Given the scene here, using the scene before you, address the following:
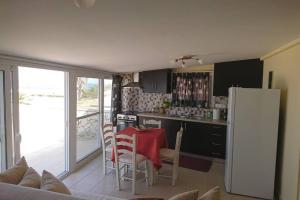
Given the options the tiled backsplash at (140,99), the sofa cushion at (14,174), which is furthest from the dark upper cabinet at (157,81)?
the sofa cushion at (14,174)

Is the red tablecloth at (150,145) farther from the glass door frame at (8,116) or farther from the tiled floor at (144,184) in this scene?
the glass door frame at (8,116)

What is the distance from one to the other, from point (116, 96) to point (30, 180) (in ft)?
13.6

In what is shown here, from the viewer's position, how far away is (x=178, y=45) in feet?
9.16

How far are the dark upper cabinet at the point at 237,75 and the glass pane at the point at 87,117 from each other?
278cm

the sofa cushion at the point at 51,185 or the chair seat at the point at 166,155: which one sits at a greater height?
the sofa cushion at the point at 51,185

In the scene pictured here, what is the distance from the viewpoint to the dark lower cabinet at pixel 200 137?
4.90 metres

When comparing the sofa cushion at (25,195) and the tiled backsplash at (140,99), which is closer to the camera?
the sofa cushion at (25,195)

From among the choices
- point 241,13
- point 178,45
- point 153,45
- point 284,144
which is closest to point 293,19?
point 241,13

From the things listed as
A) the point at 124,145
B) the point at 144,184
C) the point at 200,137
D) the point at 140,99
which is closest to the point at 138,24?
the point at 124,145

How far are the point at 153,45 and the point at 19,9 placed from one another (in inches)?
63.3

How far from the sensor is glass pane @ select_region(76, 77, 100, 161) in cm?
458

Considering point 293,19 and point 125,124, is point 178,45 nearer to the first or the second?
point 293,19

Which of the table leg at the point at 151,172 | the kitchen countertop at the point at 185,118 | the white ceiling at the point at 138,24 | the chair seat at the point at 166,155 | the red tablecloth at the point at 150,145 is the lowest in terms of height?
the table leg at the point at 151,172

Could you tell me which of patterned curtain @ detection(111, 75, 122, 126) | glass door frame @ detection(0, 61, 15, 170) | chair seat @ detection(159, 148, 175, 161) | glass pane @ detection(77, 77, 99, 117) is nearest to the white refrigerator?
chair seat @ detection(159, 148, 175, 161)
